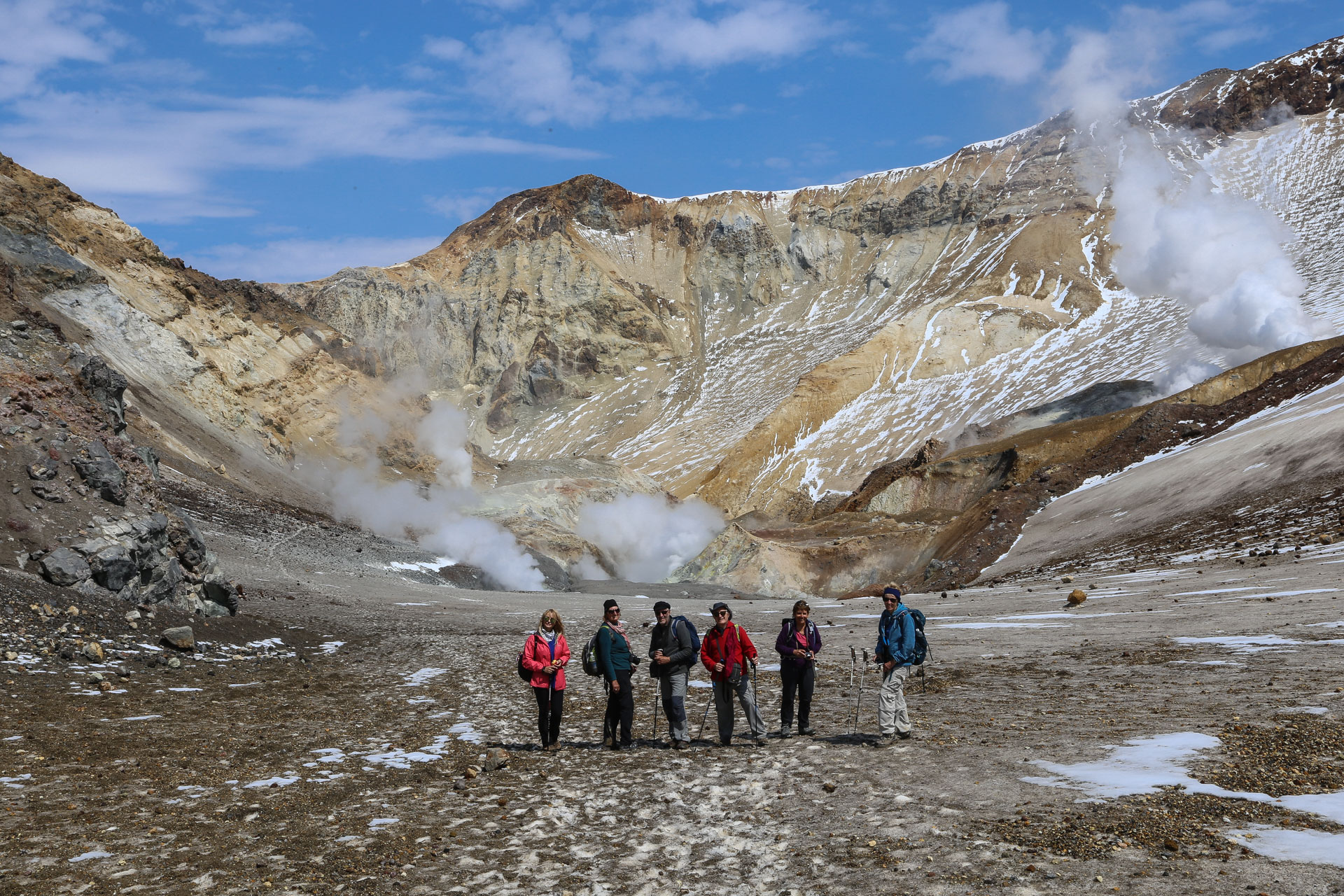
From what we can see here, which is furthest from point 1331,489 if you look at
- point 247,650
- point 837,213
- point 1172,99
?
point 1172,99

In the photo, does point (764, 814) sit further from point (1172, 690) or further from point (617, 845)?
point (1172, 690)

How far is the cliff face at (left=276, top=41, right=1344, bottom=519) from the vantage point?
106 m

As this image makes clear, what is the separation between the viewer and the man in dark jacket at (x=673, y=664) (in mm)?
11453

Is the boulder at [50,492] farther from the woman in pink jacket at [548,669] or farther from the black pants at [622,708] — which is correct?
the black pants at [622,708]

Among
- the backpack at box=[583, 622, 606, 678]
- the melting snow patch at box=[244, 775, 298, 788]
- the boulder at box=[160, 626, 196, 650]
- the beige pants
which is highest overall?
the backpack at box=[583, 622, 606, 678]

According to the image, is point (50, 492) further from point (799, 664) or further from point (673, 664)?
point (799, 664)

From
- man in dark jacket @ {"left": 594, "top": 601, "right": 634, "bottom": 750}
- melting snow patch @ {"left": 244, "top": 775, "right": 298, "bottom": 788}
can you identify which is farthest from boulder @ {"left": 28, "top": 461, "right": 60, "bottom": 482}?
man in dark jacket @ {"left": 594, "top": 601, "right": 634, "bottom": 750}

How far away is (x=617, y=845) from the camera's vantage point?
7.88 metres

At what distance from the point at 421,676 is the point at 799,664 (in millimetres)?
9178

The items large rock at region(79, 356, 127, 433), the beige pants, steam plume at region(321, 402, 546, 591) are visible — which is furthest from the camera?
steam plume at region(321, 402, 546, 591)

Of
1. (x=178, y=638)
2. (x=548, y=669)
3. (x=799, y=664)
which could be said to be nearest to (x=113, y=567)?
(x=178, y=638)

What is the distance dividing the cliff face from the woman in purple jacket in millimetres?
82959

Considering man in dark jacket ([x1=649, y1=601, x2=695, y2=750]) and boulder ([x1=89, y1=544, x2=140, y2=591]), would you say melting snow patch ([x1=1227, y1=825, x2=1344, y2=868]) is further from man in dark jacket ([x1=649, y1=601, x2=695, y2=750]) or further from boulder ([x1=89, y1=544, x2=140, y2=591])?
Answer: boulder ([x1=89, y1=544, x2=140, y2=591])

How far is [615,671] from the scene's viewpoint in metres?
11.4
